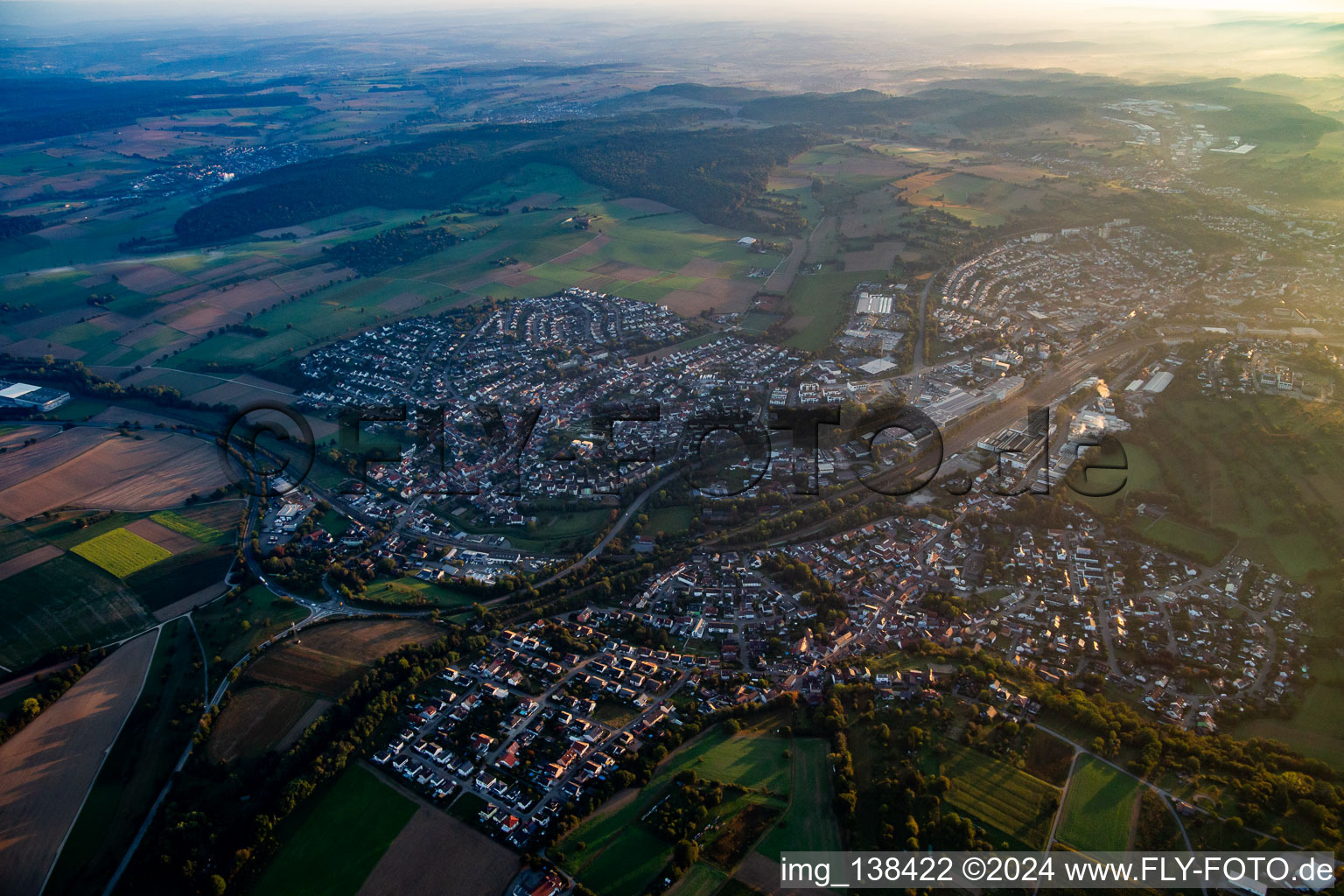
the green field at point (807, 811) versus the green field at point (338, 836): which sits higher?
the green field at point (807, 811)

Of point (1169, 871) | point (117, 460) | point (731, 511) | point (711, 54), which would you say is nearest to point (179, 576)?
point (117, 460)

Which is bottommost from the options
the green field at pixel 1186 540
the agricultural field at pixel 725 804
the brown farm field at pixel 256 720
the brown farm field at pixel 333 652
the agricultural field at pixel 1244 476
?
the brown farm field at pixel 256 720

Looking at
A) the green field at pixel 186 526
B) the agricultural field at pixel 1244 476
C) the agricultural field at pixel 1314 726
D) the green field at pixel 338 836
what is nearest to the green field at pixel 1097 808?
the agricultural field at pixel 1314 726

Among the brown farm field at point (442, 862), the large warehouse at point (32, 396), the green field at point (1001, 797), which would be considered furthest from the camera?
the large warehouse at point (32, 396)

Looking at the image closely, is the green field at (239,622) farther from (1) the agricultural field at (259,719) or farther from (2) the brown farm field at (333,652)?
(1) the agricultural field at (259,719)

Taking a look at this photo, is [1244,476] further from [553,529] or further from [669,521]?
[553,529]
